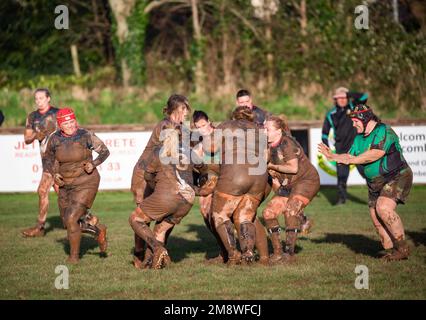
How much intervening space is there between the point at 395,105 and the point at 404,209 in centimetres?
944

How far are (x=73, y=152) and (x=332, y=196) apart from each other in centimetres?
887

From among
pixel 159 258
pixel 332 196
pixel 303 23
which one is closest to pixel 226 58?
pixel 303 23

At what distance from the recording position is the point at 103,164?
18797 millimetres

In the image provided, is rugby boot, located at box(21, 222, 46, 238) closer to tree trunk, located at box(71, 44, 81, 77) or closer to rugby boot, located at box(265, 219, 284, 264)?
rugby boot, located at box(265, 219, 284, 264)

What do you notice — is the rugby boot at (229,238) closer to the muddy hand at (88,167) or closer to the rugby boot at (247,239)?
the rugby boot at (247,239)

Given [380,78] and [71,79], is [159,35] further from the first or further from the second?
[380,78]

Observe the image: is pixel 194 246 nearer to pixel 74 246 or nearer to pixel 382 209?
pixel 74 246

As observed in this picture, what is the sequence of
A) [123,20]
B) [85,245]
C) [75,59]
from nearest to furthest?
1. [85,245]
2. [123,20]
3. [75,59]

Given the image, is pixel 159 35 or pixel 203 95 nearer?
pixel 203 95

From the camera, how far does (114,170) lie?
18875mm

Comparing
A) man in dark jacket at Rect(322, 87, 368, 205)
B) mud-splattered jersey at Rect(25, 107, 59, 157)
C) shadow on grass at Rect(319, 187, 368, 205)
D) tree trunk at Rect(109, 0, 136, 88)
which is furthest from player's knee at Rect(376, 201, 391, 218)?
tree trunk at Rect(109, 0, 136, 88)

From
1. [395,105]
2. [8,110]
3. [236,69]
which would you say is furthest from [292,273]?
[236,69]

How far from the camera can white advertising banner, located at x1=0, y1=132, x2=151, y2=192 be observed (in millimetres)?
18828

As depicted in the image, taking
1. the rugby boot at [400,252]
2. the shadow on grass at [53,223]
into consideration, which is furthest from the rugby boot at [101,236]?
the rugby boot at [400,252]
